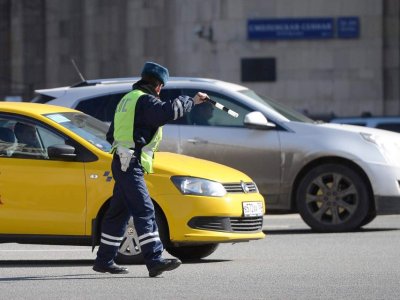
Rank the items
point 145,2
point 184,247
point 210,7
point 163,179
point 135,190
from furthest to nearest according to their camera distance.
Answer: point 145,2 < point 210,7 < point 184,247 < point 163,179 < point 135,190

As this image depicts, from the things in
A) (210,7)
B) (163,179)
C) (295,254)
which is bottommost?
(295,254)

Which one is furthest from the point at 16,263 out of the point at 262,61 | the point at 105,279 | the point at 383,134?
the point at 262,61

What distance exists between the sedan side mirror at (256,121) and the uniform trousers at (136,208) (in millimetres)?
4503

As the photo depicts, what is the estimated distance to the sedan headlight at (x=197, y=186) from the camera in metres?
12.0

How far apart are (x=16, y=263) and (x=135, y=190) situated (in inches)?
88.1

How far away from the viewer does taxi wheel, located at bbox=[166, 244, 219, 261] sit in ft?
41.8

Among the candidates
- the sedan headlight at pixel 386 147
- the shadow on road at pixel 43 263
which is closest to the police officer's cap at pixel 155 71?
the shadow on road at pixel 43 263

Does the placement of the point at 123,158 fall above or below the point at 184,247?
above

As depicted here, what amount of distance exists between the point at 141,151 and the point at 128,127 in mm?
211

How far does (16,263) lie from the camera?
12578 mm

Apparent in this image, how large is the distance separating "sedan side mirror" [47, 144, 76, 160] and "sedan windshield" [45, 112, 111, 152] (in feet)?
0.82

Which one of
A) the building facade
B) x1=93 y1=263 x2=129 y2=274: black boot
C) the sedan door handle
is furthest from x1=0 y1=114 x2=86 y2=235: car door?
the building facade

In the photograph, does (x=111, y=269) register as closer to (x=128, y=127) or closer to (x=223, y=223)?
(x=128, y=127)

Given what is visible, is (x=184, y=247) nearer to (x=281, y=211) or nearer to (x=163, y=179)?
(x=163, y=179)
